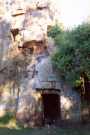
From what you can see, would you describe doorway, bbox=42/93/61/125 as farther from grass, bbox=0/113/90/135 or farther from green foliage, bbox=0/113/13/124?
grass, bbox=0/113/90/135

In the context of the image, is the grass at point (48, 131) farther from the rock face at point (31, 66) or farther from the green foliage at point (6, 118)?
the green foliage at point (6, 118)

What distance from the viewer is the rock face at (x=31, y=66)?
15.2 metres

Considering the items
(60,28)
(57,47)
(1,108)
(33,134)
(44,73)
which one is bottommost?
(33,134)

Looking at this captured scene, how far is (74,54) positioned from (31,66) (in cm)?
271

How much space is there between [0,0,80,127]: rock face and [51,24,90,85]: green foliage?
36.1 inches

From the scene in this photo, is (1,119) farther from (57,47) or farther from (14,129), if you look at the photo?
(57,47)

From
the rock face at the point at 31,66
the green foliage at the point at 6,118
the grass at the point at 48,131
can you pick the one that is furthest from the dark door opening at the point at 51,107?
the grass at the point at 48,131

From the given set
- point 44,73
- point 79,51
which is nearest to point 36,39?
point 44,73

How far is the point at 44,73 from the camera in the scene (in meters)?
15.5

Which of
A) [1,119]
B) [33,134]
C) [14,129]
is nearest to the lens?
[33,134]

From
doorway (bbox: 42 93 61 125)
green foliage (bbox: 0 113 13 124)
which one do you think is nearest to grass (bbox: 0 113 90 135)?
green foliage (bbox: 0 113 13 124)

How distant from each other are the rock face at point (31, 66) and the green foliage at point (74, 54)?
0.92 metres

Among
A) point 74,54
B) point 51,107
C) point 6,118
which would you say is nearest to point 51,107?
point 51,107

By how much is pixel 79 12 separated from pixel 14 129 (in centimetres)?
620
